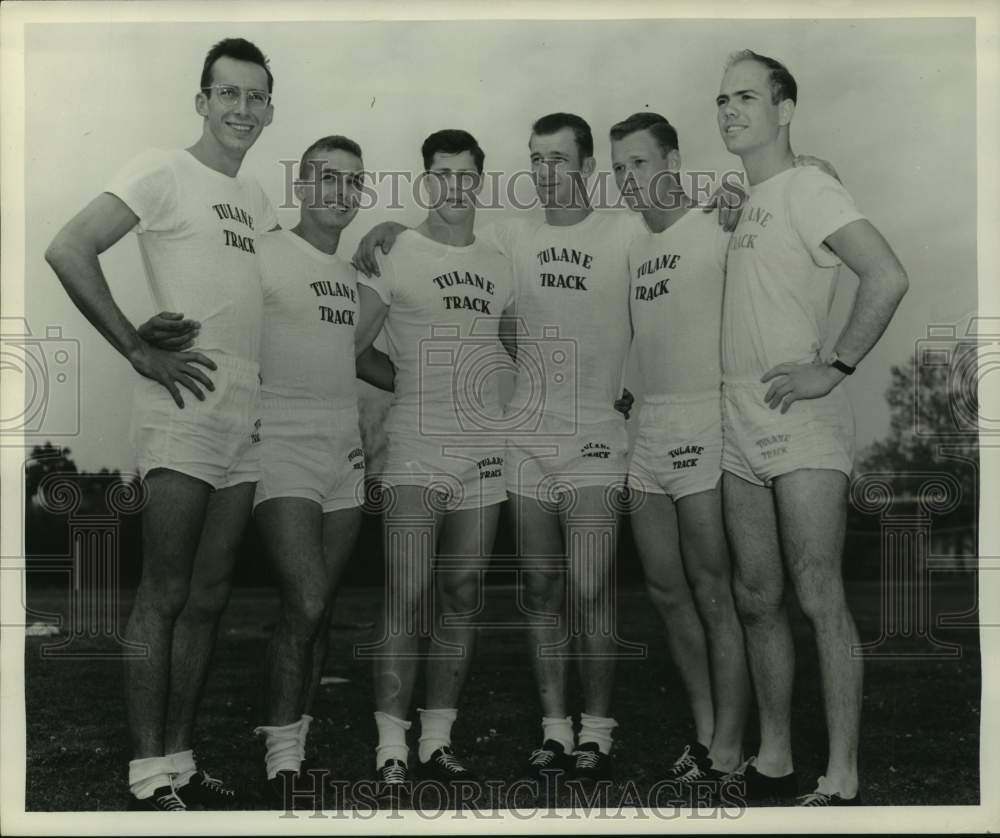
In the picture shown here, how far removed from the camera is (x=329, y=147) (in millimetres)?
4648

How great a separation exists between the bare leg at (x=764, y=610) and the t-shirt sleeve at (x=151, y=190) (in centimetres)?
204

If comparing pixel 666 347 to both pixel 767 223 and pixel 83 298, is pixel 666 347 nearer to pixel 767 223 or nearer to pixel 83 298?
pixel 767 223

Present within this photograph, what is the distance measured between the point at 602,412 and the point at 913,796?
1647mm

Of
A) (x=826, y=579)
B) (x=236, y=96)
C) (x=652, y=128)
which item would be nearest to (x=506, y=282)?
(x=652, y=128)

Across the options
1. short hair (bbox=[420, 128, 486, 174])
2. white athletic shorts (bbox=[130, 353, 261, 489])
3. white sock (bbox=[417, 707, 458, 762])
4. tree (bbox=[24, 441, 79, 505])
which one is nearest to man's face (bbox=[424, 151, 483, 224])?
short hair (bbox=[420, 128, 486, 174])

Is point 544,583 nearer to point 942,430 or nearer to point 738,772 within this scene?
point 738,772

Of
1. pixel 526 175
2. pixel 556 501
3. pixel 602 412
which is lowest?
Answer: pixel 556 501

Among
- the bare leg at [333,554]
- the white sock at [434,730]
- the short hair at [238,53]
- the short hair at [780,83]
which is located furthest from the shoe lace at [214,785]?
the short hair at [780,83]

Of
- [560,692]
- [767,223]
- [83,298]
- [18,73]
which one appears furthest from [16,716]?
[767,223]

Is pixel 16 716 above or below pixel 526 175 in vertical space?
below

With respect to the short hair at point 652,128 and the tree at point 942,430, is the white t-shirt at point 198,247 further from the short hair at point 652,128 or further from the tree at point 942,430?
the tree at point 942,430

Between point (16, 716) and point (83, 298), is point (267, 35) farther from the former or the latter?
point (16, 716)

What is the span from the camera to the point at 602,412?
462 centimetres

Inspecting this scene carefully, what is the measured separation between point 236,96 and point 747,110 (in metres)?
1.71
